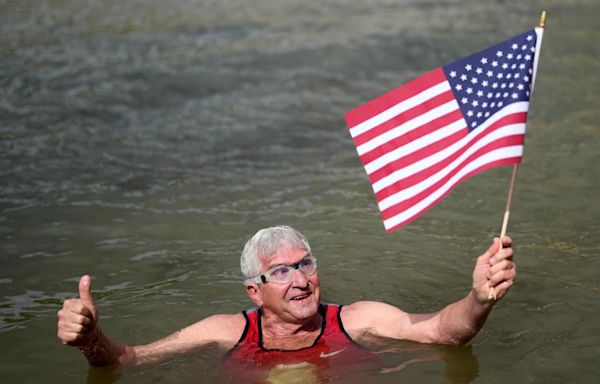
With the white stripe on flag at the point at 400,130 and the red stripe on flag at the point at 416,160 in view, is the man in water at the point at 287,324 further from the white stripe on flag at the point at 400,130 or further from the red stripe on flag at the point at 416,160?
the white stripe on flag at the point at 400,130

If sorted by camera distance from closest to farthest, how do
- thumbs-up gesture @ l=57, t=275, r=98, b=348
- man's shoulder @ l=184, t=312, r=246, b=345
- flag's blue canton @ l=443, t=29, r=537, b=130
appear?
thumbs-up gesture @ l=57, t=275, r=98, b=348 → flag's blue canton @ l=443, t=29, r=537, b=130 → man's shoulder @ l=184, t=312, r=246, b=345

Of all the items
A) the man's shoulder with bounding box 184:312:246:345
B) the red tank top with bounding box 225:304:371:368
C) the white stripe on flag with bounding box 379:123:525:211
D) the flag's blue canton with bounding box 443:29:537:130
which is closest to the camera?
the flag's blue canton with bounding box 443:29:537:130

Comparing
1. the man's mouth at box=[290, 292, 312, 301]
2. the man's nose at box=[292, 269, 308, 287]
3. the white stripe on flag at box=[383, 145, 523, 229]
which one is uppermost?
the white stripe on flag at box=[383, 145, 523, 229]

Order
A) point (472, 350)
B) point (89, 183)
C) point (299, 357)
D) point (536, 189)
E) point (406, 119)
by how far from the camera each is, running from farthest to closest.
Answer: point (89, 183) → point (536, 189) → point (472, 350) → point (299, 357) → point (406, 119)

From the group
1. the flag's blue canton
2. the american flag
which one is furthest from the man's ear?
the flag's blue canton

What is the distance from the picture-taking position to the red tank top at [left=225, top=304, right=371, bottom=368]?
6.88 m

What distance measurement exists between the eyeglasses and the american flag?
0.73 metres

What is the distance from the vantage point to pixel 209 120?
14.8 m

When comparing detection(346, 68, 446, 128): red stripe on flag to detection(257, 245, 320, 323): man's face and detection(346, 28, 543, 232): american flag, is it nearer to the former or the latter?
detection(346, 28, 543, 232): american flag

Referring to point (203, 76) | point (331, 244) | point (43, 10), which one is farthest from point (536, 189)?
point (43, 10)

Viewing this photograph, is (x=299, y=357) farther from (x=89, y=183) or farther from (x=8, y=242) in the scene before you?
(x=89, y=183)

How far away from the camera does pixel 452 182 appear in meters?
6.12

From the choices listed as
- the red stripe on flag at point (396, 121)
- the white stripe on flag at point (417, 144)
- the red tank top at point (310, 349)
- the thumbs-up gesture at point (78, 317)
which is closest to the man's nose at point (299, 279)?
the red tank top at point (310, 349)

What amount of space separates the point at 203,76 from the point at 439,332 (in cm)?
1141
